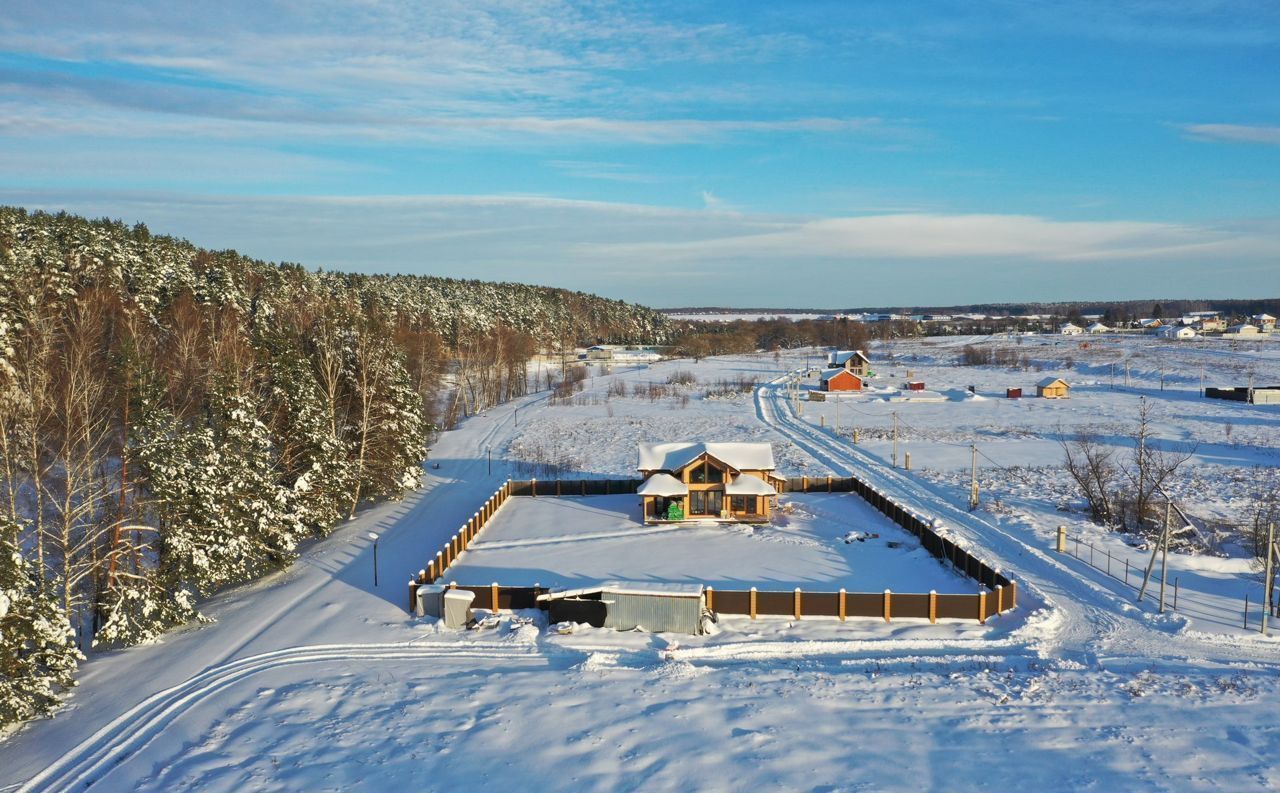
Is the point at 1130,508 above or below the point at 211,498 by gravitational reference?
below

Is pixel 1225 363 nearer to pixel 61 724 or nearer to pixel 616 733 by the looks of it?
pixel 616 733

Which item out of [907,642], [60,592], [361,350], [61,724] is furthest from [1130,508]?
[60,592]

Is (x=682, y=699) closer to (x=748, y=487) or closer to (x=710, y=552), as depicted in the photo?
(x=710, y=552)

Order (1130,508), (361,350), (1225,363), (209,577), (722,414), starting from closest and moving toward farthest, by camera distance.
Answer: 1. (209,577)
2. (1130,508)
3. (361,350)
4. (722,414)
5. (1225,363)

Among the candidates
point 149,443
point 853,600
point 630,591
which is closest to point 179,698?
point 149,443

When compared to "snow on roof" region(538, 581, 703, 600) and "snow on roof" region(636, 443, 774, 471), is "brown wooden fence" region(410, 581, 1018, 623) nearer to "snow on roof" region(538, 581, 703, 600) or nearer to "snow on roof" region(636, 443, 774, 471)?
"snow on roof" region(538, 581, 703, 600)

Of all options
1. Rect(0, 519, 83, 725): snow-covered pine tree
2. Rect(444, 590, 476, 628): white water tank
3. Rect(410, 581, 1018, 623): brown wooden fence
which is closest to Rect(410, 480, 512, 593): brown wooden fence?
Rect(444, 590, 476, 628): white water tank
